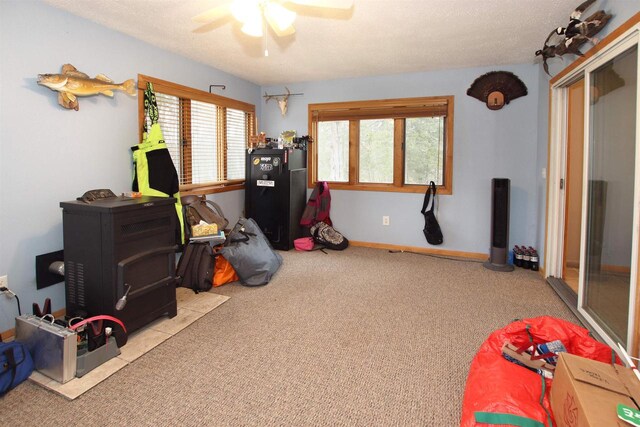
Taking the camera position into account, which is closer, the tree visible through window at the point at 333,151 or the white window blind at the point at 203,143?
the white window blind at the point at 203,143

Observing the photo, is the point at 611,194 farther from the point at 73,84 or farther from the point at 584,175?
the point at 73,84

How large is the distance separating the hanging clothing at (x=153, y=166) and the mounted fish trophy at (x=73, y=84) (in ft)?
1.36

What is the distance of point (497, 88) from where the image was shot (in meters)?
4.28

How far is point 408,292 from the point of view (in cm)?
338

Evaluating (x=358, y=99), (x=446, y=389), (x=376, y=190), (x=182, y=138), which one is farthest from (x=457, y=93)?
(x=446, y=389)

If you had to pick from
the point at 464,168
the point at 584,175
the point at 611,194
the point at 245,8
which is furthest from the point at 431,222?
the point at 245,8

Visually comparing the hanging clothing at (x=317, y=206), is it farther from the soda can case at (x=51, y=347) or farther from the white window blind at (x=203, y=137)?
the soda can case at (x=51, y=347)

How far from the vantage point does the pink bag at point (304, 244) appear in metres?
4.86

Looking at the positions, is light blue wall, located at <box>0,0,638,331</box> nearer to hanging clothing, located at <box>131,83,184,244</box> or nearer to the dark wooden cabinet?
hanging clothing, located at <box>131,83,184,244</box>

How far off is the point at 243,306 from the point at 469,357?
1.74 m

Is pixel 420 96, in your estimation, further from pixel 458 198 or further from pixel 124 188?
pixel 124 188

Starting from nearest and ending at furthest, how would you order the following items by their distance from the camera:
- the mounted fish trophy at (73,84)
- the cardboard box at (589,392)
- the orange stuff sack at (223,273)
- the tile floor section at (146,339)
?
the cardboard box at (589,392), the tile floor section at (146,339), the mounted fish trophy at (73,84), the orange stuff sack at (223,273)

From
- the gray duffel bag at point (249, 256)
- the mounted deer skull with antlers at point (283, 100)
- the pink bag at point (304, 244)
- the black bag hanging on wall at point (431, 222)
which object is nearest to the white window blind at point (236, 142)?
the mounted deer skull with antlers at point (283, 100)

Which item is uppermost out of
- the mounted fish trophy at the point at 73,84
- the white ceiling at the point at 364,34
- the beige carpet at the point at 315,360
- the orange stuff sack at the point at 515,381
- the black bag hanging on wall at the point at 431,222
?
the white ceiling at the point at 364,34
